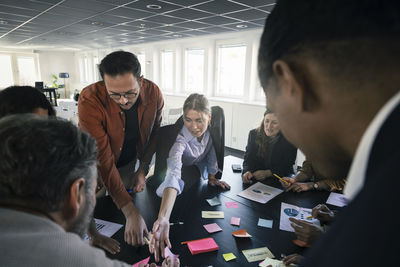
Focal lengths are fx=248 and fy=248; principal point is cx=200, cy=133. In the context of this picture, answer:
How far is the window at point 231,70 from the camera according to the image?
6.51 metres

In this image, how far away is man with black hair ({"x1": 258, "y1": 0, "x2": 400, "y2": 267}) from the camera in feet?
0.89

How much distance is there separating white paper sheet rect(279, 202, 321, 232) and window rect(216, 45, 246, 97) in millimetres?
5139

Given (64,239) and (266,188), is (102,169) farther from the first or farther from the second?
(266,188)

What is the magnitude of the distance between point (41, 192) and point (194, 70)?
7.48 m

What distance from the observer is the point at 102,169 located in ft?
5.34

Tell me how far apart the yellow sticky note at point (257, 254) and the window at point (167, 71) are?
7717mm

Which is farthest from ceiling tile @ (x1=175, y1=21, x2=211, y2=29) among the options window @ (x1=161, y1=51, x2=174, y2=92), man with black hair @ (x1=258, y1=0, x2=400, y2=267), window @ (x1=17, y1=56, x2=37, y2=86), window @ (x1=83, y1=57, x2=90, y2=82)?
window @ (x1=17, y1=56, x2=37, y2=86)

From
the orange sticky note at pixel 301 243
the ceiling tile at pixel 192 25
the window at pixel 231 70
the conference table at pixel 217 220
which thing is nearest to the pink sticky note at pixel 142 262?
the conference table at pixel 217 220

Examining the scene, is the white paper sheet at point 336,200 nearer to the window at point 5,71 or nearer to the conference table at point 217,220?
the conference table at point 217,220

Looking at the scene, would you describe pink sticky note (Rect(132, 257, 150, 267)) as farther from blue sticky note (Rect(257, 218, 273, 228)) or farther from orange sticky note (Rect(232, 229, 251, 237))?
blue sticky note (Rect(257, 218, 273, 228))

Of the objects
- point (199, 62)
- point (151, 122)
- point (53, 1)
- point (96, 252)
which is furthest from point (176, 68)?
point (96, 252)

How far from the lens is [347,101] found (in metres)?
0.39

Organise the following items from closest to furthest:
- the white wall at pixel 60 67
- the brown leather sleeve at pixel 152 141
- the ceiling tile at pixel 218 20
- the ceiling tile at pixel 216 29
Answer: the brown leather sleeve at pixel 152 141 < the ceiling tile at pixel 218 20 < the ceiling tile at pixel 216 29 < the white wall at pixel 60 67

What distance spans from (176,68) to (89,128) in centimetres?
682
